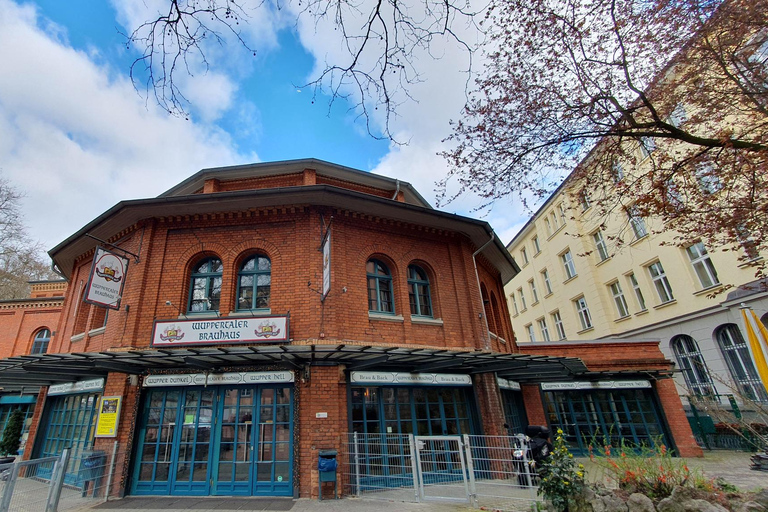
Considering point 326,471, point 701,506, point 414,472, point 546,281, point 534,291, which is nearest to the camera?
point 701,506

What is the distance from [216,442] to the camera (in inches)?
338

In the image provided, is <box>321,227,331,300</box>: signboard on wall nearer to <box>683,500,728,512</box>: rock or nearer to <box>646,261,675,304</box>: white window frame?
<box>683,500,728,512</box>: rock

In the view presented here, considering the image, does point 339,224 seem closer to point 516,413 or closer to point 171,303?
point 171,303

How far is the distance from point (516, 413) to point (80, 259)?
16.8 m

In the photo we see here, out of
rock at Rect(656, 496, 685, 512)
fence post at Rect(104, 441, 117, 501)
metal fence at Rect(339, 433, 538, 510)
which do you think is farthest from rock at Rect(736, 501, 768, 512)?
fence post at Rect(104, 441, 117, 501)

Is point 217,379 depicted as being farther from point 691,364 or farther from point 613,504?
point 691,364

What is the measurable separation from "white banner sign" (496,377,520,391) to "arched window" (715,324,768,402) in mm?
8524

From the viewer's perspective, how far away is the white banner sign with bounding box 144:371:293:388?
8.62m

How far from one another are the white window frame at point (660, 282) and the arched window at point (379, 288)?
50.0 feet

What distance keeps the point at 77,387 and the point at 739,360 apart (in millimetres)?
23278

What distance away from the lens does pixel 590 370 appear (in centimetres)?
1388

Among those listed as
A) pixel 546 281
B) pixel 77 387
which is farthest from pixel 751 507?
pixel 546 281

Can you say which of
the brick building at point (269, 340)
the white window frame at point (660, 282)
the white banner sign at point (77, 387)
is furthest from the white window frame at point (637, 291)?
the white banner sign at point (77, 387)

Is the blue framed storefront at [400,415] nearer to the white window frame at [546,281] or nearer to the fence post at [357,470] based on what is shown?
the fence post at [357,470]
